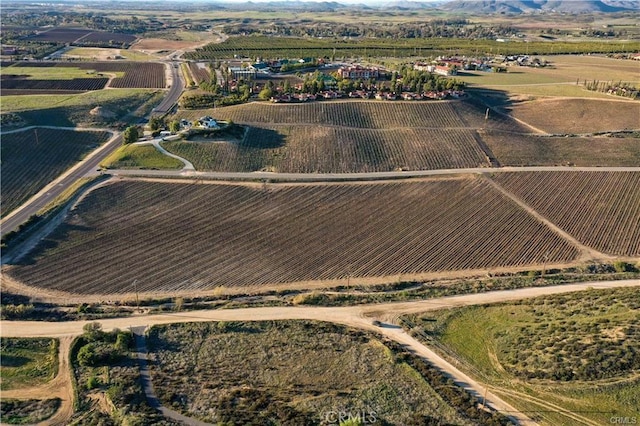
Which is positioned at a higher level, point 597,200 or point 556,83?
point 556,83

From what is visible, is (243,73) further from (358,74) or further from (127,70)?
(127,70)

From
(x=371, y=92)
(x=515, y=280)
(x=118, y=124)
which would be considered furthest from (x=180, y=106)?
(x=515, y=280)

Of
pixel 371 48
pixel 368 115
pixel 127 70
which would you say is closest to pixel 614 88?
pixel 368 115

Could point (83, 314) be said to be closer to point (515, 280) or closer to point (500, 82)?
point (515, 280)

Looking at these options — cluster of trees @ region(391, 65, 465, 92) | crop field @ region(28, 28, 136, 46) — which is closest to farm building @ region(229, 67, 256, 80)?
cluster of trees @ region(391, 65, 465, 92)

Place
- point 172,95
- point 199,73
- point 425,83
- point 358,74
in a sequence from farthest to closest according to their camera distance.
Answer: point 199,73
point 358,74
point 172,95
point 425,83

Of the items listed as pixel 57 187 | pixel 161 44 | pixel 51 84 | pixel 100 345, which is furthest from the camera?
pixel 161 44

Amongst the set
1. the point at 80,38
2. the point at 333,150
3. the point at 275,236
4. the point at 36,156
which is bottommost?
the point at 275,236

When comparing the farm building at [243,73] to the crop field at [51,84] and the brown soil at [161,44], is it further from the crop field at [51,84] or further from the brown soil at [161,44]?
the brown soil at [161,44]
